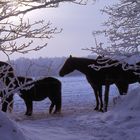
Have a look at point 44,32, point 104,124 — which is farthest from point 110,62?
point 44,32

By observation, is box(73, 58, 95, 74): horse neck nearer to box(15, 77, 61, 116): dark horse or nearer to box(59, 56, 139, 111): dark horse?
box(59, 56, 139, 111): dark horse

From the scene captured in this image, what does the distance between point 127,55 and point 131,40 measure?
404 millimetres

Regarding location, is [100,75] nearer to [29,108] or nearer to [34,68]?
[29,108]

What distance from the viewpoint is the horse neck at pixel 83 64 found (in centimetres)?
1591

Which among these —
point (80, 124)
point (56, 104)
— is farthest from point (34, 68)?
point (56, 104)

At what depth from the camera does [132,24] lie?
1355 cm

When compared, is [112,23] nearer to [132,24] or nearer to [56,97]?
[132,24]

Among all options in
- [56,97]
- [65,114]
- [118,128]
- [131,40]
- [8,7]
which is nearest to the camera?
[8,7]

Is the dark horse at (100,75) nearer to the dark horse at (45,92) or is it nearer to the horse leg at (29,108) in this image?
the dark horse at (45,92)

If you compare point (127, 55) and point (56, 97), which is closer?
point (127, 55)

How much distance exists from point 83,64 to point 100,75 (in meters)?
0.73

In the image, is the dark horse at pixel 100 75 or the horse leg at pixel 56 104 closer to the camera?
the horse leg at pixel 56 104

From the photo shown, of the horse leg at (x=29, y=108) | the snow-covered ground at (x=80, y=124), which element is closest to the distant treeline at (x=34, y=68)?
the snow-covered ground at (x=80, y=124)

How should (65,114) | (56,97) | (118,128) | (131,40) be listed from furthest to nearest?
(56,97), (65,114), (131,40), (118,128)
